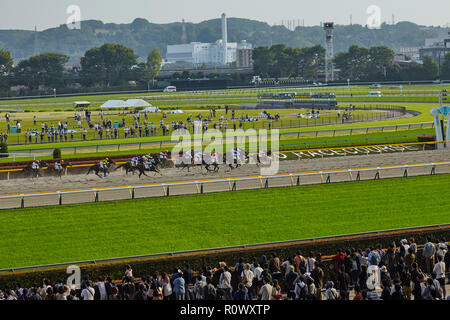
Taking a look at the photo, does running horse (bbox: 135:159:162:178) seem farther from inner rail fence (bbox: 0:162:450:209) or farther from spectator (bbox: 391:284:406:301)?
spectator (bbox: 391:284:406:301)

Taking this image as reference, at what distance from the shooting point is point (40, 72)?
125188 millimetres

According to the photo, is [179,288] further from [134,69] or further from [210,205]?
[134,69]

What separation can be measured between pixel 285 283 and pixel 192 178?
13729 mm

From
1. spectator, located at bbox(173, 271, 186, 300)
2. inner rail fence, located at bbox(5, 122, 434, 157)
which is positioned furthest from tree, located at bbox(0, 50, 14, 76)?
spectator, located at bbox(173, 271, 186, 300)

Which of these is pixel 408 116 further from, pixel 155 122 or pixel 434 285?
pixel 434 285

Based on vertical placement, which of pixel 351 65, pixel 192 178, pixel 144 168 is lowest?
pixel 192 178

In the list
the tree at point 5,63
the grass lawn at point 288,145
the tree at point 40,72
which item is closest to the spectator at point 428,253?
the grass lawn at point 288,145

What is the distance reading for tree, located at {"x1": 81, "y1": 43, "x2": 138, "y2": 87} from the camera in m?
127

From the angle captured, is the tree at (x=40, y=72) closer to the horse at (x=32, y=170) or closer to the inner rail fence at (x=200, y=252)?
the horse at (x=32, y=170)

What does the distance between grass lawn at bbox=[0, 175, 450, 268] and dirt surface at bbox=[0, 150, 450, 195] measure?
423 centimetres

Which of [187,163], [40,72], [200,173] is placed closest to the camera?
[200,173]

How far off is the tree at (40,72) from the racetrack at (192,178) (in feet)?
331

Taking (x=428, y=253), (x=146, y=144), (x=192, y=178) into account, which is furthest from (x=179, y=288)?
(x=146, y=144)

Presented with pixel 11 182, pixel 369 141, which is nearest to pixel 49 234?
pixel 11 182
